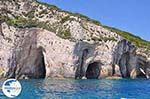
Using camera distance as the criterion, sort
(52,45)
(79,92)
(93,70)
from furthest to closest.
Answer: (93,70) < (52,45) < (79,92)

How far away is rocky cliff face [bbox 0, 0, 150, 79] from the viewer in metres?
72.9

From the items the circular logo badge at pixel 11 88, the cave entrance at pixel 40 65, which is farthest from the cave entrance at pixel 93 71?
the circular logo badge at pixel 11 88

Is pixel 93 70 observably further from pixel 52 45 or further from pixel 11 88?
pixel 11 88

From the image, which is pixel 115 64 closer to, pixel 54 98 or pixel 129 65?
pixel 129 65

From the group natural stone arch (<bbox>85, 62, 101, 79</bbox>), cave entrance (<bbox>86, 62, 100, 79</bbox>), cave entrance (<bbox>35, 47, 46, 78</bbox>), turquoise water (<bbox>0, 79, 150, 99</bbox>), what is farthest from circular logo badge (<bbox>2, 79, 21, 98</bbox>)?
cave entrance (<bbox>86, 62, 100, 79</bbox>)

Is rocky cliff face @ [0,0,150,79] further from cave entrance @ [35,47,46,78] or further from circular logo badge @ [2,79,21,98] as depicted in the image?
circular logo badge @ [2,79,21,98]

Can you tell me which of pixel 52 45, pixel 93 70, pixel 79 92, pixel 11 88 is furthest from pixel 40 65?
pixel 11 88

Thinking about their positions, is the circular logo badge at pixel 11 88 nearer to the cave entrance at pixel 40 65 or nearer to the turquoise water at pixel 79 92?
the turquoise water at pixel 79 92

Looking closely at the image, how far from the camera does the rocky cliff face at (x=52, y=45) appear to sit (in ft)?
239

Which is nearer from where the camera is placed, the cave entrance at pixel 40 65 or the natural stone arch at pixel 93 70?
the cave entrance at pixel 40 65

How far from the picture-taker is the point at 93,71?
84.2m

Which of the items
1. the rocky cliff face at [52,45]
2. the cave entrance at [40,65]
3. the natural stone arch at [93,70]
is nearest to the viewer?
the rocky cliff face at [52,45]

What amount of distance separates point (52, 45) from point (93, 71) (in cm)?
1431

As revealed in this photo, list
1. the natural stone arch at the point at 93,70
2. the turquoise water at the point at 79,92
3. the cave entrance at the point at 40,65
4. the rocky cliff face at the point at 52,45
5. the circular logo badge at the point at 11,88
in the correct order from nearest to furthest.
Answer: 1. the circular logo badge at the point at 11,88
2. the turquoise water at the point at 79,92
3. the rocky cliff face at the point at 52,45
4. the cave entrance at the point at 40,65
5. the natural stone arch at the point at 93,70
